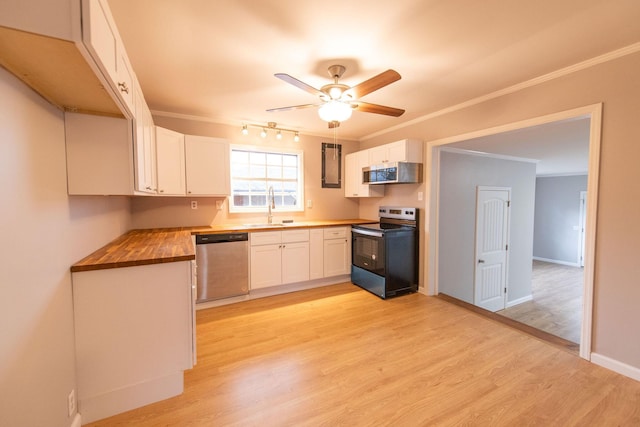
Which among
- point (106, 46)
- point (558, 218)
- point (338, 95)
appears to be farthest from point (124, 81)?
point (558, 218)

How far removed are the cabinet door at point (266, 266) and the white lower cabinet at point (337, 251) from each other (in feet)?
2.43

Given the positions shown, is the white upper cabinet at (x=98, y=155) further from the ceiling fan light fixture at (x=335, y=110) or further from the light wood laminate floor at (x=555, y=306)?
the light wood laminate floor at (x=555, y=306)

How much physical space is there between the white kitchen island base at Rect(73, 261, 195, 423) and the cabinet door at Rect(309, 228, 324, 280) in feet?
6.85

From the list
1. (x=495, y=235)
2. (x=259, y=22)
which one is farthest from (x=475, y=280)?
(x=259, y=22)

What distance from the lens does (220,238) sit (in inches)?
124

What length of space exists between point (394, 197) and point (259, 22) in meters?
3.03

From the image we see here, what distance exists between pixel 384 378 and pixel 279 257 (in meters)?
2.02

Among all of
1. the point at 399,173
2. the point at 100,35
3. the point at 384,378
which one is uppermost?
the point at 100,35

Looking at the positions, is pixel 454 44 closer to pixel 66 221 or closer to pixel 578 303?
pixel 66 221

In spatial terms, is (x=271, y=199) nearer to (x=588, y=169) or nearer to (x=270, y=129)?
(x=270, y=129)

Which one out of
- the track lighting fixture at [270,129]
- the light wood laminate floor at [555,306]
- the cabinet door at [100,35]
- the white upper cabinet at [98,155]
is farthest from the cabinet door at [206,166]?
the light wood laminate floor at [555,306]

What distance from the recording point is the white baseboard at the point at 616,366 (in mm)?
1890

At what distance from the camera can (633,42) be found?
5.96ft

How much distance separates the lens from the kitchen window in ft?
12.7
